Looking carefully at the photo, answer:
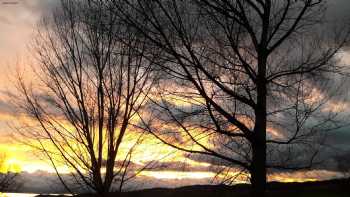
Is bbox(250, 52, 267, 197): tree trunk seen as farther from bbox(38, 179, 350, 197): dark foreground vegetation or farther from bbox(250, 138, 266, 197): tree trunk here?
bbox(38, 179, 350, 197): dark foreground vegetation

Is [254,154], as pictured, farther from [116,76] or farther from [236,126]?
[116,76]

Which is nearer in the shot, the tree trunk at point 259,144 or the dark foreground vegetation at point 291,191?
the tree trunk at point 259,144

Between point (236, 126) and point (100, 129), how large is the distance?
23.5 ft

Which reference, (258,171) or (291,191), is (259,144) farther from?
(291,191)

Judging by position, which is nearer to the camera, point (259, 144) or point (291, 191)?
point (259, 144)

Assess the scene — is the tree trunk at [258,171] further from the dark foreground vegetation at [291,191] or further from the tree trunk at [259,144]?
the dark foreground vegetation at [291,191]

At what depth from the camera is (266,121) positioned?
26.2ft

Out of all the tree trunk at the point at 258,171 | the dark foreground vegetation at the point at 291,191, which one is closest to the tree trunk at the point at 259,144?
A: the tree trunk at the point at 258,171

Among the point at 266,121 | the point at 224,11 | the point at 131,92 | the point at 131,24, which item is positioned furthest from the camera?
the point at 131,92

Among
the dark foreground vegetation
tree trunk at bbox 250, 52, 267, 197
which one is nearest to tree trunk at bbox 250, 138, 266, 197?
tree trunk at bbox 250, 52, 267, 197

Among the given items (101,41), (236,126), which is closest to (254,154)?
(236,126)

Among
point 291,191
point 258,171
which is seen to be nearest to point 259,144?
point 258,171

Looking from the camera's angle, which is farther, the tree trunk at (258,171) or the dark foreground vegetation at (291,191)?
the dark foreground vegetation at (291,191)

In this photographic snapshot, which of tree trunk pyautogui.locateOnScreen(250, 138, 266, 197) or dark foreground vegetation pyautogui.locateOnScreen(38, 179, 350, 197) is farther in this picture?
dark foreground vegetation pyautogui.locateOnScreen(38, 179, 350, 197)
